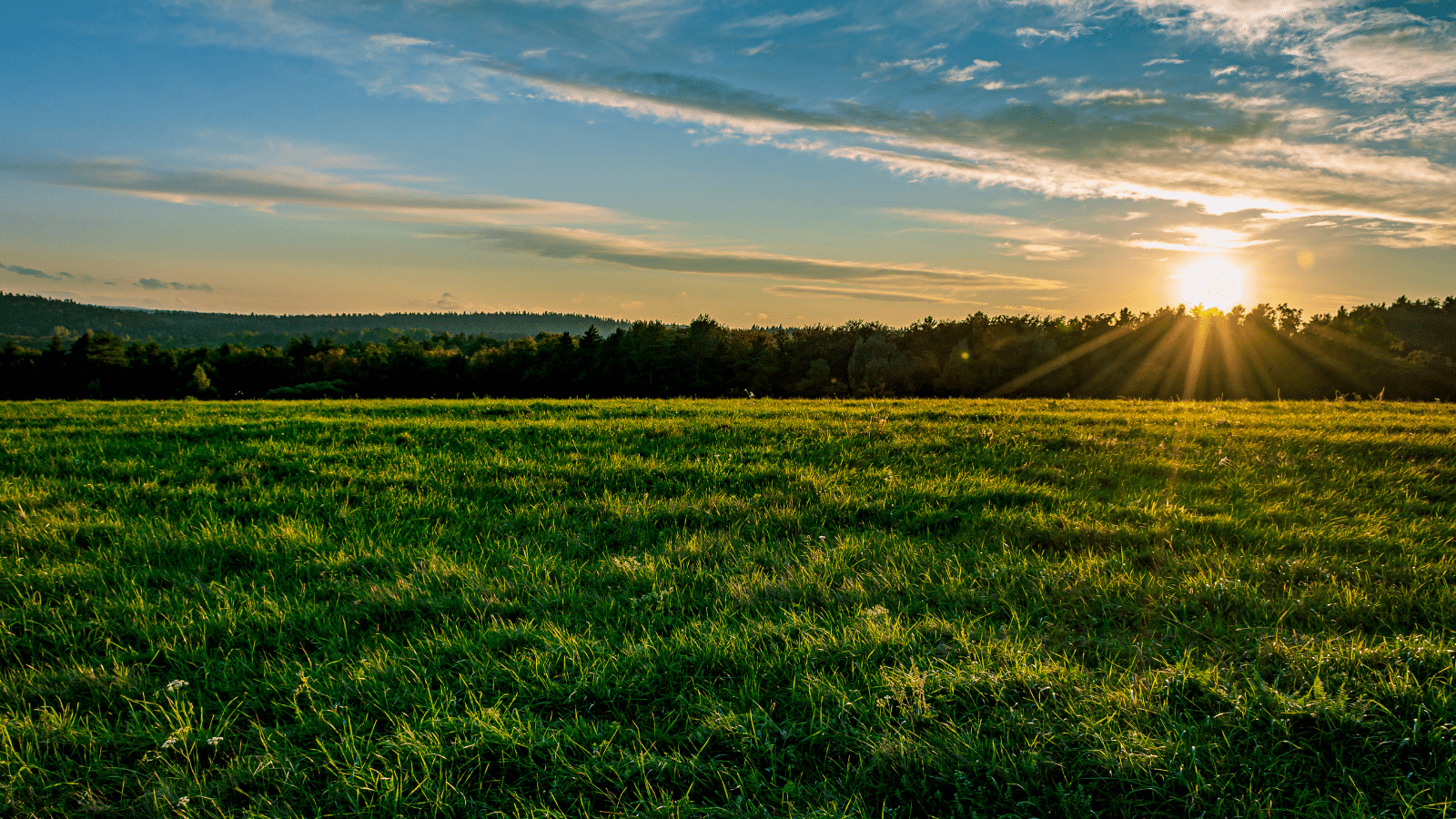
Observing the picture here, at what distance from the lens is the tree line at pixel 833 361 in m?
65.4

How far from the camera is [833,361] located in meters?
91.3

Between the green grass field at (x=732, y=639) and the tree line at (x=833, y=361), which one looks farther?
the tree line at (x=833, y=361)

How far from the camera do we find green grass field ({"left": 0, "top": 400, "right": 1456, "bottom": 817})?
3.04 meters

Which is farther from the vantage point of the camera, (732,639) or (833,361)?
(833,361)

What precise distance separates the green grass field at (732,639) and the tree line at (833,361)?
5598 centimetres

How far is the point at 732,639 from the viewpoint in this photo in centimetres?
410

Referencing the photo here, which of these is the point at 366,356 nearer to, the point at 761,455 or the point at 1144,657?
the point at 761,455

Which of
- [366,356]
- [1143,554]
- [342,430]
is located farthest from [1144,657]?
[366,356]

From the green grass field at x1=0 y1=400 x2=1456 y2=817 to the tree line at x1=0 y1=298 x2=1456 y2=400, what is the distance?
56.0m

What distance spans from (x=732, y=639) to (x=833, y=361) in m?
88.8

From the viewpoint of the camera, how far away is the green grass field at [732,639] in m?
3.04

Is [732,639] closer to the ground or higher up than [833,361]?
closer to the ground

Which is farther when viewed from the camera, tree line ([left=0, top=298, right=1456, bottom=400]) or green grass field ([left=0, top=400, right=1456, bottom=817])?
tree line ([left=0, top=298, right=1456, bottom=400])

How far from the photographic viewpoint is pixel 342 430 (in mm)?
11289
